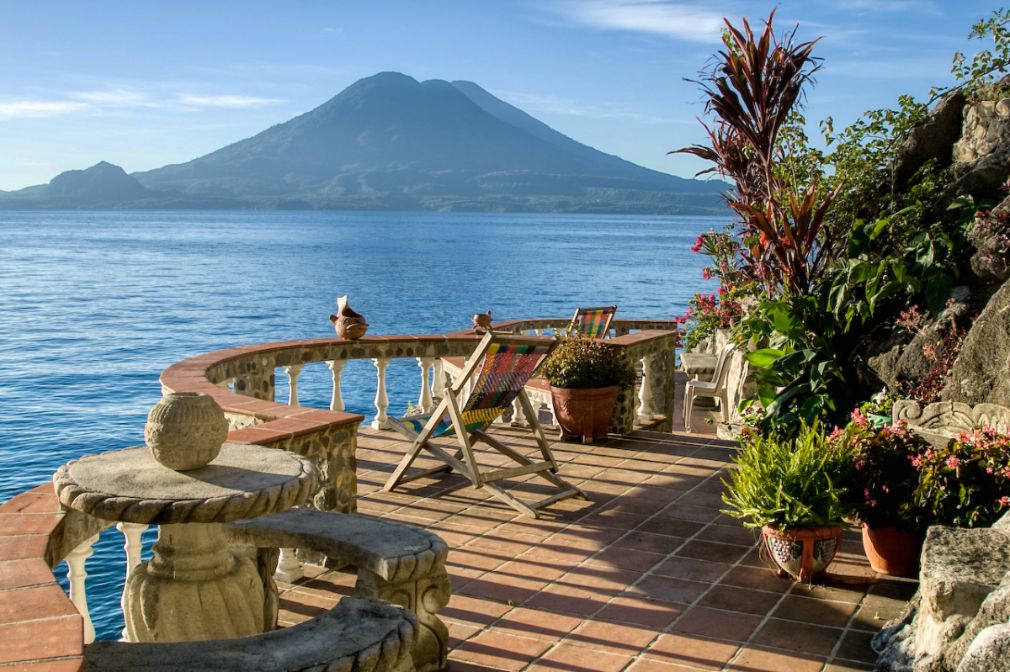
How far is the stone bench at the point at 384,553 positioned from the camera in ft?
10.7

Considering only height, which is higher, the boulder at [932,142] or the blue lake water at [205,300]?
the boulder at [932,142]

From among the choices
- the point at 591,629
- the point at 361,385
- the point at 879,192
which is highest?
the point at 879,192

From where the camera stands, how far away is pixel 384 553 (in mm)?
3232

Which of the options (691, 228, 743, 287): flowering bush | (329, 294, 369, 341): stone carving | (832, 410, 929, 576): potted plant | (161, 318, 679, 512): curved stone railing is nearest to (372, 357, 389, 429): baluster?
(161, 318, 679, 512): curved stone railing

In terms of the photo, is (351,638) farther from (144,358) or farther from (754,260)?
(144,358)

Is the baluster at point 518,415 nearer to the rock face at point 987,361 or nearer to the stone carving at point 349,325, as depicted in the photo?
the stone carving at point 349,325

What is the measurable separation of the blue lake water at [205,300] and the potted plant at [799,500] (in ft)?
25.0

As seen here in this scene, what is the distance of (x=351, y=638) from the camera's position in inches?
99.2

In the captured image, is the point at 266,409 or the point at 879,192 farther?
the point at 879,192

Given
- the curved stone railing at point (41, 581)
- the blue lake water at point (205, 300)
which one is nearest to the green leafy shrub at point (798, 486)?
the curved stone railing at point (41, 581)

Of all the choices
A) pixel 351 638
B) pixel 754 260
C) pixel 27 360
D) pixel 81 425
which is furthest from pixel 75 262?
pixel 351 638

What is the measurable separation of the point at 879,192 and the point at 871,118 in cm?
92

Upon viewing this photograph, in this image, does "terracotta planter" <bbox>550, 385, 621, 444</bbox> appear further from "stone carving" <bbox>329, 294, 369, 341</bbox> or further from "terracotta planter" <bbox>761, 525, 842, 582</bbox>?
"terracotta planter" <bbox>761, 525, 842, 582</bbox>

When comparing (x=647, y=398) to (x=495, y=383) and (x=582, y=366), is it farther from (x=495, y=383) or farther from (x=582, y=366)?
(x=495, y=383)
